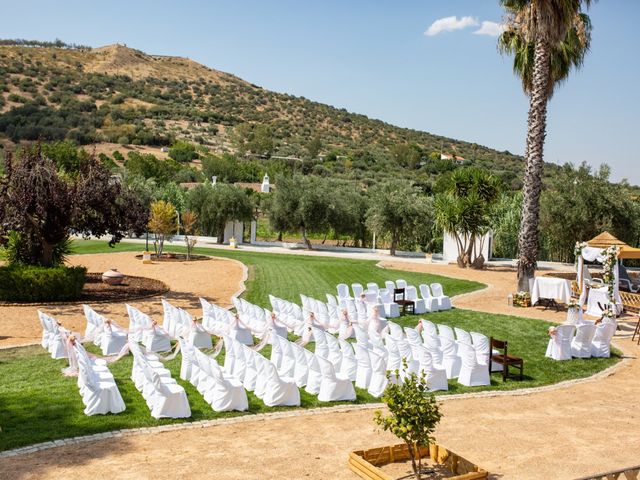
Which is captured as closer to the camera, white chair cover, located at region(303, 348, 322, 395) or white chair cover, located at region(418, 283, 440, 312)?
white chair cover, located at region(303, 348, 322, 395)

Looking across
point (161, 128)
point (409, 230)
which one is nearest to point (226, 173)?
point (161, 128)

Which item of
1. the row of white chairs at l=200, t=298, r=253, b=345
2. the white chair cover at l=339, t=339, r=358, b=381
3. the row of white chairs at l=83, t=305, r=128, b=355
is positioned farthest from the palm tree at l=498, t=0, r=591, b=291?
the row of white chairs at l=83, t=305, r=128, b=355

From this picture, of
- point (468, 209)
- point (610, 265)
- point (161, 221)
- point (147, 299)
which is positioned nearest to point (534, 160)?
point (610, 265)

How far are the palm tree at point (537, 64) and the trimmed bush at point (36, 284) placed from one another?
15927mm

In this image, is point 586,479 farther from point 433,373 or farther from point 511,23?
point 511,23

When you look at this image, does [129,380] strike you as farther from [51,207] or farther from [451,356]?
[51,207]

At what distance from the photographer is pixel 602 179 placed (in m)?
33.8

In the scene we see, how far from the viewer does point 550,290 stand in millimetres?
22641

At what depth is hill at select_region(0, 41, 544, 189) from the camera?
89.5m

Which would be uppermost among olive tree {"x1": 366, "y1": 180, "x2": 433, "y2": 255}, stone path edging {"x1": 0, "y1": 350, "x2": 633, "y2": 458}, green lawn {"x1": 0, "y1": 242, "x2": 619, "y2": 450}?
olive tree {"x1": 366, "y1": 180, "x2": 433, "y2": 255}

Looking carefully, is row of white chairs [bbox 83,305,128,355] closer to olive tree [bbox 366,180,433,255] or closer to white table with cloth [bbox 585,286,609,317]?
white table with cloth [bbox 585,286,609,317]

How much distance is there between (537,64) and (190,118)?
90.3m

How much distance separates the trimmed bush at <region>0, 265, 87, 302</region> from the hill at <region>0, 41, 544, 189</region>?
57.1m

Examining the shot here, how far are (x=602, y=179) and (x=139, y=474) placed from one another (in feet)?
103
